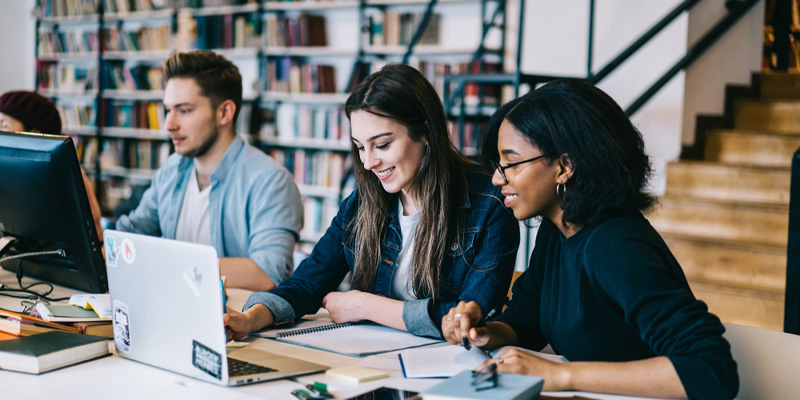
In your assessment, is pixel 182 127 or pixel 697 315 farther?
pixel 182 127

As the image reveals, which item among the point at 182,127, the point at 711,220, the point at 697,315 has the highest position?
the point at 182,127

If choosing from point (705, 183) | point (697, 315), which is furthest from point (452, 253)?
point (705, 183)

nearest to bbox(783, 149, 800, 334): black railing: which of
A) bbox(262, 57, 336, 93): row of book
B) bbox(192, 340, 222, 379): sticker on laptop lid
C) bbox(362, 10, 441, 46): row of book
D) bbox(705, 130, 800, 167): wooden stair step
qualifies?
bbox(192, 340, 222, 379): sticker on laptop lid

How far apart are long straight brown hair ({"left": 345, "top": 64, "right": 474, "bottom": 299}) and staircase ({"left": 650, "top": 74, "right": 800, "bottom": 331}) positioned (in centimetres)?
189

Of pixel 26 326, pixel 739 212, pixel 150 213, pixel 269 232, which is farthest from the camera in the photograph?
pixel 739 212

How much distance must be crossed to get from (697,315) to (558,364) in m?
0.22

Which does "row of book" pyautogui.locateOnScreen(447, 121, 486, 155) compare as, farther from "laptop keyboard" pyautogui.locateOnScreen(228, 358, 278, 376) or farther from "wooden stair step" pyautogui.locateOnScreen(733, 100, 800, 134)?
"laptop keyboard" pyautogui.locateOnScreen(228, 358, 278, 376)

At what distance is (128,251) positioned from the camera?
121cm

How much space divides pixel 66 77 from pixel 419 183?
6.03 metres

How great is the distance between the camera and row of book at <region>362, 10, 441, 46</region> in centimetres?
465

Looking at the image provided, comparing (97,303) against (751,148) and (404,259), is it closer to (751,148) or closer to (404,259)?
(404,259)

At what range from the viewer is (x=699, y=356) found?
106cm

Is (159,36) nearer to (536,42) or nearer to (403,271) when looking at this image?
(536,42)

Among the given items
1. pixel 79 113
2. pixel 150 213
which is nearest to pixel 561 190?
pixel 150 213
